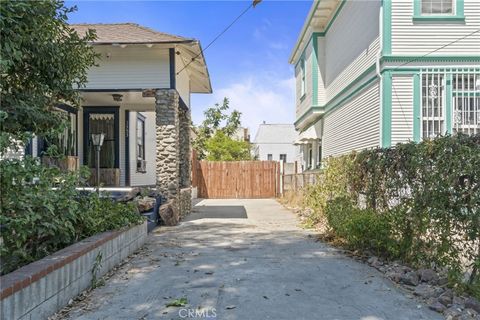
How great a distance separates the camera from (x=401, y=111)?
9.37 metres

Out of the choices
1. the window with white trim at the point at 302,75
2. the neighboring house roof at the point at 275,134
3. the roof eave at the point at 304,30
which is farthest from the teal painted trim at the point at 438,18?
the neighboring house roof at the point at 275,134

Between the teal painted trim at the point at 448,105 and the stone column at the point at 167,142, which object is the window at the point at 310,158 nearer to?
the teal painted trim at the point at 448,105

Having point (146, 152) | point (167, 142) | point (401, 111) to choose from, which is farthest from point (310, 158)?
point (167, 142)

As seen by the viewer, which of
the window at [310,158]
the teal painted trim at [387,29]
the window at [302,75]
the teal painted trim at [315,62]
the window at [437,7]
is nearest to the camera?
the teal painted trim at [387,29]

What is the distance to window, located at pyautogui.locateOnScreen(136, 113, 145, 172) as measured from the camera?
15670mm

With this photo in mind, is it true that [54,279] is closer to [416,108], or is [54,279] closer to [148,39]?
[148,39]

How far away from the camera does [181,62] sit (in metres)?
11.3

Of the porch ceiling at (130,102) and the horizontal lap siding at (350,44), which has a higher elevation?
the horizontal lap siding at (350,44)

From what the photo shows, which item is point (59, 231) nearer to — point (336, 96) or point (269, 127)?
point (336, 96)

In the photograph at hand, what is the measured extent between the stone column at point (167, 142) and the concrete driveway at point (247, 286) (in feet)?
9.70

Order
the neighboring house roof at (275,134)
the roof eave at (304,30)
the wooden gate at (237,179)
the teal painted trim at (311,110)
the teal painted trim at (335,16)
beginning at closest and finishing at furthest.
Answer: the teal painted trim at (335,16) → the roof eave at (304,30) → the teal painted trim at (311,110) → the wooden gate at (237,179) → the neighboring house roof at (275,134)

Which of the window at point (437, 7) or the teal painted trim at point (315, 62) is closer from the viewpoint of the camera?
the window at point (437, 7)

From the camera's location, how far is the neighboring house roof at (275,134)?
146 ft

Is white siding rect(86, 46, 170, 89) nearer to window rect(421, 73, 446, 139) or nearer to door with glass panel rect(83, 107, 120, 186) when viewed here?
door with glass panel rect(83, 107, 120, 186)
